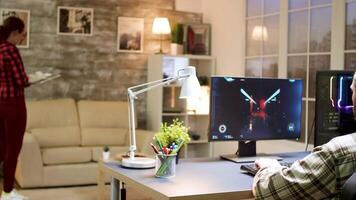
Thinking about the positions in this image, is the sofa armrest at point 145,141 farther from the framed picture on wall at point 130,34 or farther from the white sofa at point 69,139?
the framed picture on wall at point 130,34

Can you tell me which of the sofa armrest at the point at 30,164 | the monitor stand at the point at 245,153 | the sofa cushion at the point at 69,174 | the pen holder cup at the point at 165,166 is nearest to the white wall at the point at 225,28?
the sofa cushion at the point at 69,174

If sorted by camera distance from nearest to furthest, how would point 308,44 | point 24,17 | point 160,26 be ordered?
point 308,44, point 24,17, point 160,26

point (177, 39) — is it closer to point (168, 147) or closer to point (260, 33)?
point (260, 33)

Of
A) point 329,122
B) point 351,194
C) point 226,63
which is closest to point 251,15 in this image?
point 226,63

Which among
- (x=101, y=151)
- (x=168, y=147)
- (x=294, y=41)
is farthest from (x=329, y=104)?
(x=101, y=151)

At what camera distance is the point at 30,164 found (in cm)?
514

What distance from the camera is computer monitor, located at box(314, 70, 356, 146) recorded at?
3.04 metres

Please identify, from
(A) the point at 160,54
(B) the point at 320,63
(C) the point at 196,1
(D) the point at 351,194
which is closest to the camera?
(D) the point at 351,194

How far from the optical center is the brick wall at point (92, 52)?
5.93m

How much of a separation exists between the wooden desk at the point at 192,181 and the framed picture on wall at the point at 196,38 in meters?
3.53

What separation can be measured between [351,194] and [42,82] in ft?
16.0

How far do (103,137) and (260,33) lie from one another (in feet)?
6.95

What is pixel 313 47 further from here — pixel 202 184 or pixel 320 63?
pixel 202 184

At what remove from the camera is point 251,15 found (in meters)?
5.77
